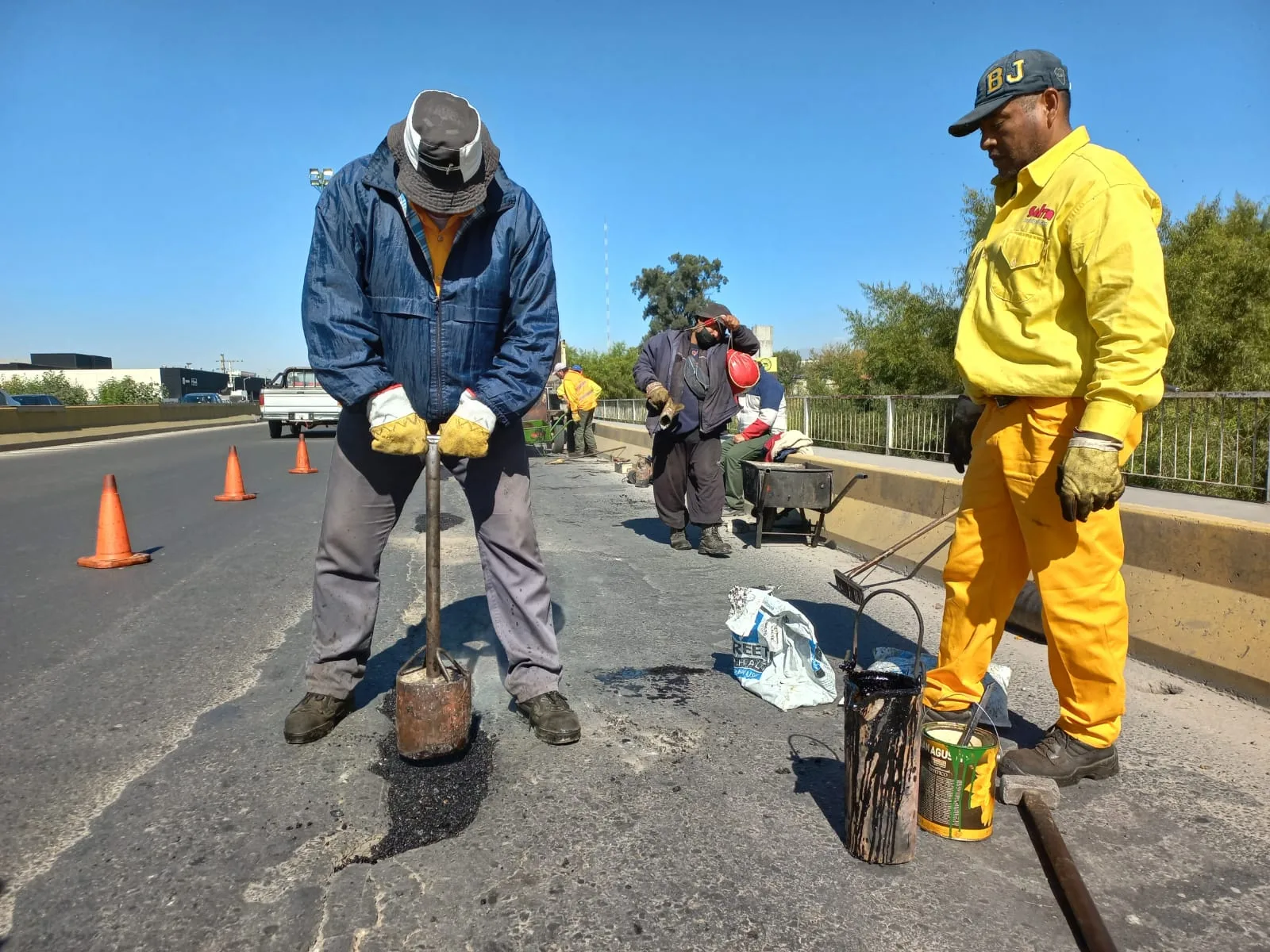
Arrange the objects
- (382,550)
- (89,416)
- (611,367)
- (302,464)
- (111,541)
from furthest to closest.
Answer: (611,367) → (89,416) → (302,464) → (111,541) → (382,550)

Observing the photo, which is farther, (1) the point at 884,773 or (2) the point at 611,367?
(2) the point at 611,367

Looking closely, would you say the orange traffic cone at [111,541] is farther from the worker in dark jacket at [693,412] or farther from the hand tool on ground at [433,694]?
the hand tool on ground at [433,694]

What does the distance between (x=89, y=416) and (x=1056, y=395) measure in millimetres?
31208

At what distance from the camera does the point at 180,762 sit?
2.83m

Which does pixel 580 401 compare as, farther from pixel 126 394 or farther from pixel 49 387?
pixel 49 387

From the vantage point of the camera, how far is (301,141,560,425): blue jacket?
2834mm

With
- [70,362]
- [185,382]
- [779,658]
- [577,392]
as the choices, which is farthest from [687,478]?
[70,362]

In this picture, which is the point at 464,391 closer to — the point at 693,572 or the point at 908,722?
the point at 908,722

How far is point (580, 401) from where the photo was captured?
55.8ft

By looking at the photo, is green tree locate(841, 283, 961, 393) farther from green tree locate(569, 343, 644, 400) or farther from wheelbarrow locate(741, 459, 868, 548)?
green tree locate(569, 343, 644, 400)

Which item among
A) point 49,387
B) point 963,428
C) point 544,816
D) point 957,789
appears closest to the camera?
point 957,789

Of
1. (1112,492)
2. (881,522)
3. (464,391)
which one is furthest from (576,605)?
(1112,492)

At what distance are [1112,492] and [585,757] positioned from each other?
1.85 metres

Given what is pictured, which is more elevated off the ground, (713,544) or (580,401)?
(580,401)
